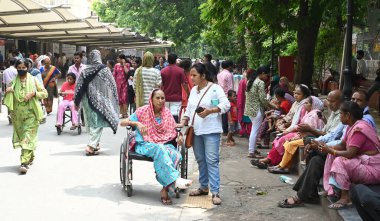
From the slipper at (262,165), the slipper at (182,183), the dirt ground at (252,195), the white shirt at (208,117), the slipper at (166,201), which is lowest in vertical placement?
the dirt ground at (252,195)

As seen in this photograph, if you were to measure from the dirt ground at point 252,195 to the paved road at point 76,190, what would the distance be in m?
0.45

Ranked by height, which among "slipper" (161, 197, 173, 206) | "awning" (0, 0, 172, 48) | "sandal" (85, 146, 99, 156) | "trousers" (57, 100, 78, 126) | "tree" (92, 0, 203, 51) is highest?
"tree" (92, 0, 203, 51)

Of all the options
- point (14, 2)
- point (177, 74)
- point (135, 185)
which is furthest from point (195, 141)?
point (14, 2)

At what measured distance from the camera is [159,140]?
6.80 meters

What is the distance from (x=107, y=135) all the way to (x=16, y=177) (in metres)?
4.32

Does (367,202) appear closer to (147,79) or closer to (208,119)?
(208,119)

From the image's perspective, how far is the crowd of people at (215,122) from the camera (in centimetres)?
561

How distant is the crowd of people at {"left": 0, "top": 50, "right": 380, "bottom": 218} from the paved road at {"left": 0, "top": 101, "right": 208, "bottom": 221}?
32 centimetres

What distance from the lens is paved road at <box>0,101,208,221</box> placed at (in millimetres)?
5996

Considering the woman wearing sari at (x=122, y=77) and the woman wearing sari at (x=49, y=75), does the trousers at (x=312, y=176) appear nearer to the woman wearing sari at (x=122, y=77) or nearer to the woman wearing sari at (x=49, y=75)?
the woman wearing sari at (x=122, y=77)

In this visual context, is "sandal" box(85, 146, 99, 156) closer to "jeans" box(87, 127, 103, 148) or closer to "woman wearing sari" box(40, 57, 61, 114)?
"jeans" box(87, 127, 103, 148)

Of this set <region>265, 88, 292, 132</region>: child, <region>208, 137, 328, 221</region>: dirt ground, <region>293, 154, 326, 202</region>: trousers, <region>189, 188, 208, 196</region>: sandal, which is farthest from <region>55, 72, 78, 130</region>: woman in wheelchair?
<region>293, 154, 326, 202</region>: trousers

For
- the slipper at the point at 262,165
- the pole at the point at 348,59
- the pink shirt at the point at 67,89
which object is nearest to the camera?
the pole at the point at 348,59

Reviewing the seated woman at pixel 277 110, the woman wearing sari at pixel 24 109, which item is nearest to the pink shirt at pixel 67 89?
the woman wearing sari at pixel 24 109
